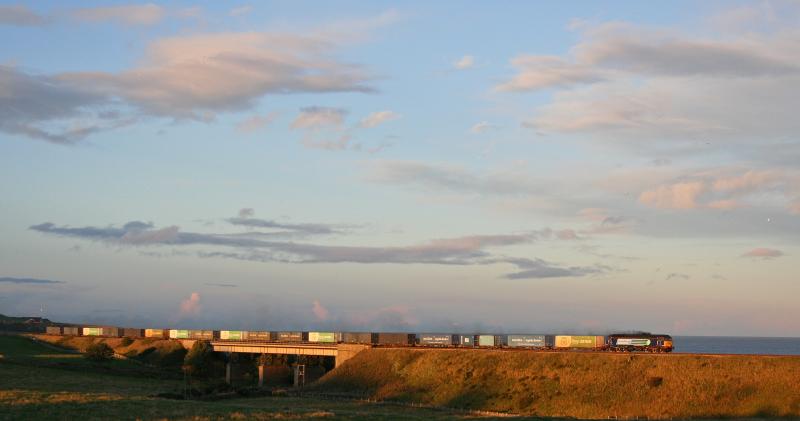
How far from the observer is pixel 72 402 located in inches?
2584

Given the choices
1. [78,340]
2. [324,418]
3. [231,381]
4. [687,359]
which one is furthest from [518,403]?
[78,340]

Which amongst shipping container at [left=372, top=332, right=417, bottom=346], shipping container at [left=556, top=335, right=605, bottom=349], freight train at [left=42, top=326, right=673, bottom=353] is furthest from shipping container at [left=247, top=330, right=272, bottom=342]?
shipping container at [left=556, top=335, right=605, bottom=349]

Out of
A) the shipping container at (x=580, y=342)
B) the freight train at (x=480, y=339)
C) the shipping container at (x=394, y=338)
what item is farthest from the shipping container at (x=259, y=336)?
the shipping container at (x=580, y=342)

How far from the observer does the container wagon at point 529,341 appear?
12850 cm

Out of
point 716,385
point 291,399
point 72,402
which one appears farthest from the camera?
point 291,399

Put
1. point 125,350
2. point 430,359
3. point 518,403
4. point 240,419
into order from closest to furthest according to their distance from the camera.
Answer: point 240,419 < point 518,403 < point 430,359 < point 125,350

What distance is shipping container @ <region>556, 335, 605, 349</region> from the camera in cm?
12356

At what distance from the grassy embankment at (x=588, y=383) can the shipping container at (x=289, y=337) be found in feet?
165

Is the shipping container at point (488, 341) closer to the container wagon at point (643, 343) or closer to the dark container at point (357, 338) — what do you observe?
the dark container at point (357, 338)

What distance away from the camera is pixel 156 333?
189 m

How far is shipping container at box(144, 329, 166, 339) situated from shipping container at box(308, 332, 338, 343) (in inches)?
1671

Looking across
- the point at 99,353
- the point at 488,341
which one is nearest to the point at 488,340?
the point at 488,341

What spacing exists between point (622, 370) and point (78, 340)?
141 metres

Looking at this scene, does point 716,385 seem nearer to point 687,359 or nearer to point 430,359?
point 687,359
